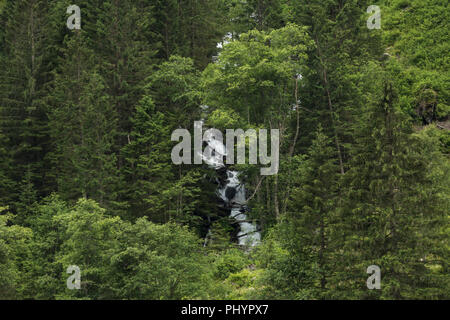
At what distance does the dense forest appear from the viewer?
15492mm

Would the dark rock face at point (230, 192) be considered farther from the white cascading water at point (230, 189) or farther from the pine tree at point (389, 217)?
the pine tree at point (389, 217)

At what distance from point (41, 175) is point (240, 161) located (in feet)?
43.7

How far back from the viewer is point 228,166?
33938 millimetres

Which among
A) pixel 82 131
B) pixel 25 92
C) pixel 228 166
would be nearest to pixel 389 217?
pixel 228 166

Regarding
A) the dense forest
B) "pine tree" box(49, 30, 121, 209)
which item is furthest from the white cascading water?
"pine tree" box(49, 30, 121, 209)

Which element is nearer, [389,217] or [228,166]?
[389,217]

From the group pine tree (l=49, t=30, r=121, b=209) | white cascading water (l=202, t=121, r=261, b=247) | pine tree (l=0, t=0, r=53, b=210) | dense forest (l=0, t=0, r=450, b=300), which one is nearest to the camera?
dense forest (l=0, t=0, r=450, b=300)

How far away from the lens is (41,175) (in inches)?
1224

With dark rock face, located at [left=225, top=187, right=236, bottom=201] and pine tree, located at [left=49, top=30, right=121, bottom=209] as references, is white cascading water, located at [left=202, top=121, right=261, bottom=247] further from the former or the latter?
pine tree, located at [left=49, top=30, right=121, bottom=209]

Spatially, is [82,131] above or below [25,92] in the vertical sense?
below

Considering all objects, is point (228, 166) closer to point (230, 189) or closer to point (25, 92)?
point (230, 189)

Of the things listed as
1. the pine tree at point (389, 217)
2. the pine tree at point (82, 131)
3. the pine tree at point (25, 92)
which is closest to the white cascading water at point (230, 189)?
the pine tree at point (82, 131)

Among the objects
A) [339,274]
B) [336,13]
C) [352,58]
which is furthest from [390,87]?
[336,13]

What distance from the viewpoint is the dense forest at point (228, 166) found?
15492 millimetres
